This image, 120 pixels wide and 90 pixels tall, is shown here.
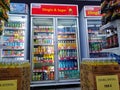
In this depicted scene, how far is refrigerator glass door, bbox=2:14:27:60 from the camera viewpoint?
4.29m

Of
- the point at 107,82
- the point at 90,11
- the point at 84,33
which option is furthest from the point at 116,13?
the point at 90,11

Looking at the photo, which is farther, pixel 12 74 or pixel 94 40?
pixel 94 40

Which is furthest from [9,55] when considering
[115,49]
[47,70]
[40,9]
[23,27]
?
[115,49]

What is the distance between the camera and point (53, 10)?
4.53 metres

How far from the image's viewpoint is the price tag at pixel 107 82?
88 cm

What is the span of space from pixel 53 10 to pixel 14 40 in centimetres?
150

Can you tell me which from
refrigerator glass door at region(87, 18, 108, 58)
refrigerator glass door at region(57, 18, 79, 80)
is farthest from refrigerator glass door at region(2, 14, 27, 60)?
refrigerator glass door at region(87, 18, 108, 58)

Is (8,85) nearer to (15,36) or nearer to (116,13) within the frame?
(116,13)

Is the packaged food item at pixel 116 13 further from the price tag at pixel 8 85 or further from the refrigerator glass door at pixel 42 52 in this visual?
the refrigerator glass door at pixel 42 52

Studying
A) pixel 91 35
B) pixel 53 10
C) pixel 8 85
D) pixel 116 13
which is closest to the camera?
pixel 8 85

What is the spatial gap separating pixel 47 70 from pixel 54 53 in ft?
1.89

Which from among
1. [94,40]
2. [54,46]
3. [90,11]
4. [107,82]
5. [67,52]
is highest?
[90,11]

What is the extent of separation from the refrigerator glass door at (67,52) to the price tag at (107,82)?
355cm

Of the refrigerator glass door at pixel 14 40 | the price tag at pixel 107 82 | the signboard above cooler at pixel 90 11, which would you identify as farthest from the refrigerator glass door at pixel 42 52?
the price tag at pixel 107 82
